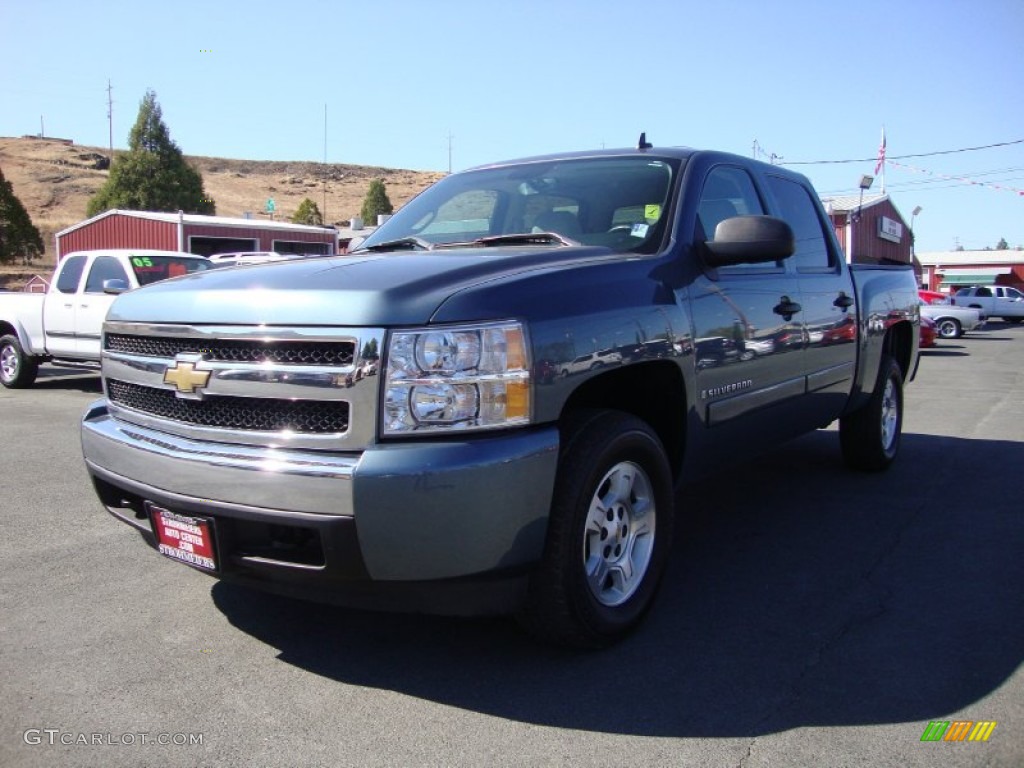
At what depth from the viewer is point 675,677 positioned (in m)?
3.06

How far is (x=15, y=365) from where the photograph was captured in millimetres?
12008

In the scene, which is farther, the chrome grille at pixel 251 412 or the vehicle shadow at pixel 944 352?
the vehicle shadow at pixel 944 352

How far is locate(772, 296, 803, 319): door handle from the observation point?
14.5ft

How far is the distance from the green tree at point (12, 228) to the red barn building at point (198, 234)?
12.8 meters

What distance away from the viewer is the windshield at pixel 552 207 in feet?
12.8

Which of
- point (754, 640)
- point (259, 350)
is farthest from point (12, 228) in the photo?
point (754, 640)

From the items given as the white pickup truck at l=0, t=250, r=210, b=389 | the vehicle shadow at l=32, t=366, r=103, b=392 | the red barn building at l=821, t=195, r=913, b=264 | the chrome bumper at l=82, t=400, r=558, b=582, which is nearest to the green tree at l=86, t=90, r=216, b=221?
the red barn building at l=821, t=195, r=913, b=264

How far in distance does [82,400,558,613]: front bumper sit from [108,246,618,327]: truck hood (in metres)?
0.42

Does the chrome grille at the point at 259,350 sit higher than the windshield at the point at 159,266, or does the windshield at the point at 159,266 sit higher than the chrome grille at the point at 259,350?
the chrome grille at the point at 259,350

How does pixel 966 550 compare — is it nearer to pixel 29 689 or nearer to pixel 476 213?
pixel 476 213

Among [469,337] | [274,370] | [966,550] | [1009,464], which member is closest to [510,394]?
[469,337]

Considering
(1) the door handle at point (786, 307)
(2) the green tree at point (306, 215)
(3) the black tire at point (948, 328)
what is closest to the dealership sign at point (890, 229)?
(3) the black tire at point (948, 328)

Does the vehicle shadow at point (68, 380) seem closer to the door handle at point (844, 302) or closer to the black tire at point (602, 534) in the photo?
the door handle at point (844, 302)

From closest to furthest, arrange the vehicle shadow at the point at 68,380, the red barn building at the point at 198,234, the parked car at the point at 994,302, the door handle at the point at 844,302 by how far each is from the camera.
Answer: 1. the door handle at the point at 844,302
2. the vehicle shadow at the point at 68,380
3. the red barn building at the point at 198,234
4. the parked car at the point at 994,302
